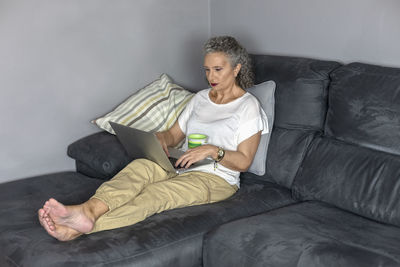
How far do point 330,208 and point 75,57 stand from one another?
170cm

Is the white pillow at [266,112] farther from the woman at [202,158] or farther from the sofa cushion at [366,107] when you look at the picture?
the sofa cushion at [366,107]

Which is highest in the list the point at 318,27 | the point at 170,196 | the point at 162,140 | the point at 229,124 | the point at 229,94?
the point at 318,27

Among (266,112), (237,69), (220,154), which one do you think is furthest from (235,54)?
A: (220,154)

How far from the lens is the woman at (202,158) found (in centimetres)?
233

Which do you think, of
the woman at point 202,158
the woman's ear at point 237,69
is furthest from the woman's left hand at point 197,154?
the woman's ear at point 237,69

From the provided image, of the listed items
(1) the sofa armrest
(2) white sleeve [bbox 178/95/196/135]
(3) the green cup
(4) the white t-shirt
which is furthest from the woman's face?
(1) the sofa armrest

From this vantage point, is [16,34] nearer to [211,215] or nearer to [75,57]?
[75,57]

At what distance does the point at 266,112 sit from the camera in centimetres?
280

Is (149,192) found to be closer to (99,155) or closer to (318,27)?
(99,155)

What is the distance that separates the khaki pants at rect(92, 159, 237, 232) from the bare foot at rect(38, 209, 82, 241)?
4.1 inches

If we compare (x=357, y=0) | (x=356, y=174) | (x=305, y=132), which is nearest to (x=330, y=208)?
(x=356, y=174)

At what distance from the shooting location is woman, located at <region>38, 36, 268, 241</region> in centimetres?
233

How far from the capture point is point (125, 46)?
345 centimetres

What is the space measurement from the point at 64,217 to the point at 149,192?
438mm
